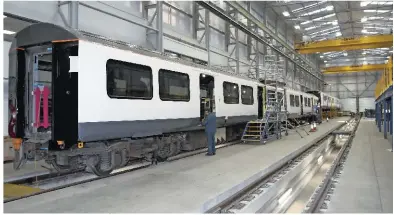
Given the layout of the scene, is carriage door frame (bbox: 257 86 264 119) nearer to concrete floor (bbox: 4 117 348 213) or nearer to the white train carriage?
concrete floor (bbox: 4 117 348 213)

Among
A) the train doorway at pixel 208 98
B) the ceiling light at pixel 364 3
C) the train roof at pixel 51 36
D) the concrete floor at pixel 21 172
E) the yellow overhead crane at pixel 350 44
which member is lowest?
the concrete floor at pixel 21 172

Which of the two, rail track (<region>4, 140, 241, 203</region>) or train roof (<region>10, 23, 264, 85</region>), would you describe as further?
rail track (<region>4, 140, 241, 203</region>)

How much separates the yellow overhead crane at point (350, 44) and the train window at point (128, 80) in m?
22.7

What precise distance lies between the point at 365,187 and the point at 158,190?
4363 mm

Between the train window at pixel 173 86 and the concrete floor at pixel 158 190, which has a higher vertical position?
the train window at pixel 173 86

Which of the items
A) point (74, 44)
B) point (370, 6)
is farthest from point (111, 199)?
point (370, 6)

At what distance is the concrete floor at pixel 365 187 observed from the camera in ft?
19.4

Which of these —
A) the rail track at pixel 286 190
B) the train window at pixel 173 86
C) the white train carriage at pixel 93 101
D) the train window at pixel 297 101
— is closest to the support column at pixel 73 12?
the white train carriage at pixel 93 101

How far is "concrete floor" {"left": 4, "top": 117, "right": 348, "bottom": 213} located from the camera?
15.5 ft

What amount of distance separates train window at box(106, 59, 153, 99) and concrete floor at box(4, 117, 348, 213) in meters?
1.67

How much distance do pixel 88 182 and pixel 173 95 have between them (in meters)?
2.96

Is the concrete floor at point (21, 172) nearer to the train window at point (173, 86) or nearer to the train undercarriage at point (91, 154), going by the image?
the train undercarriage at point (91, 154)

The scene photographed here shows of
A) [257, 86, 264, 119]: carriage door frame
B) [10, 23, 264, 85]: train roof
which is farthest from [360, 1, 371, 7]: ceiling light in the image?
[10, 23, 264, 85]: train roof

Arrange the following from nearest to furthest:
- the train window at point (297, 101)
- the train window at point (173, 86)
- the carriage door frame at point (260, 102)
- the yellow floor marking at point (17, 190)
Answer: the yellow floor marking at point (17, 190) < the train window at point (173, 86) < the carriage door frame at point (260, 102) < the train window at point (297, 101)
